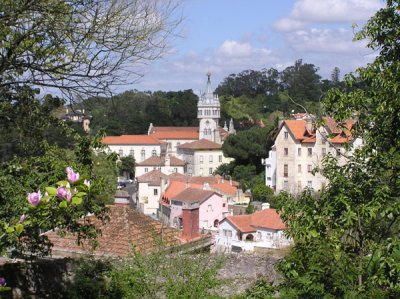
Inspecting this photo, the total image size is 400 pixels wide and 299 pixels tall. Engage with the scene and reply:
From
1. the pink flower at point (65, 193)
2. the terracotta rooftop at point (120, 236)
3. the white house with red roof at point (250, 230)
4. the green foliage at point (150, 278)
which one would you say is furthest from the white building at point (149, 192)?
the pink flower at point (65, 193)

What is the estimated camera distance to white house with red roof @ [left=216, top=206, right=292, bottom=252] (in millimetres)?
26328

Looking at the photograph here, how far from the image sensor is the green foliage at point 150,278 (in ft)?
33.6

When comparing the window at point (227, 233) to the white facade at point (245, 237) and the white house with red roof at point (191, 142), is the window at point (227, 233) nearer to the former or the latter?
the white facade at point (245, 237)

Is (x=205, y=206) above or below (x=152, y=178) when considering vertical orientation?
below

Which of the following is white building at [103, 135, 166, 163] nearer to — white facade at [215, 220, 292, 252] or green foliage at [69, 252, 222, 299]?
white facade at [215, 220, 292, 252]

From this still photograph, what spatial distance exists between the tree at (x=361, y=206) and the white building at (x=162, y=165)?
66.9 m

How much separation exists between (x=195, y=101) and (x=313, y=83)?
28.0 meters

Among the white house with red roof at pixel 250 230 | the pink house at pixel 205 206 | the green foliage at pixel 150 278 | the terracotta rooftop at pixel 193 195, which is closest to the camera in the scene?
the green foliage at pixel 150 278

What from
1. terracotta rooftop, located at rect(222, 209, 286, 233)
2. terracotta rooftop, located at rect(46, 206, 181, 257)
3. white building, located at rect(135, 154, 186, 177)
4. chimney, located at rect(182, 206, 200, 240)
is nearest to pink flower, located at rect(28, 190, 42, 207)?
terracotta rooftop, located at rect(46, 206, 181, 257)

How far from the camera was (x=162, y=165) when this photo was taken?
7531 centimetres

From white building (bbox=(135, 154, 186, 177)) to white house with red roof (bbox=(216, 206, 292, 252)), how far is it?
44.6m

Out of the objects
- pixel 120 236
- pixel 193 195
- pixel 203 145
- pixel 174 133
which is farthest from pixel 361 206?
pixel 174 133

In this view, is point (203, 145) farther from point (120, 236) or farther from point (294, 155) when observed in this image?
point (120, 236)

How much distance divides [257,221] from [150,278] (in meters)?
18.2
